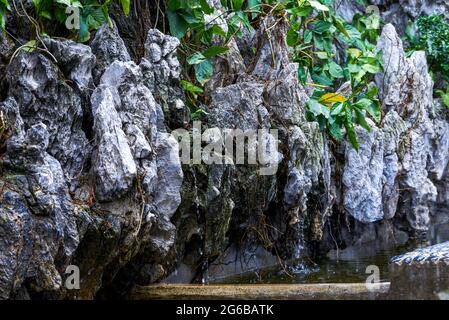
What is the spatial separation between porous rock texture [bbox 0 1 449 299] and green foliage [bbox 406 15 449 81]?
2.78 metres

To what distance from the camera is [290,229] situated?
6590 mm

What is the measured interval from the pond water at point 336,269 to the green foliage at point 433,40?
3475 mm

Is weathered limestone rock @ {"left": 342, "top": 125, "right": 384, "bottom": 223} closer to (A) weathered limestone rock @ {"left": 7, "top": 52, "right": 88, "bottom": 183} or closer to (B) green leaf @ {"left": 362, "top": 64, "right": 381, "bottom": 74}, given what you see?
(B) green leaf @ {"left": 362, "top": 64, "right": 381, "bottom": 74}

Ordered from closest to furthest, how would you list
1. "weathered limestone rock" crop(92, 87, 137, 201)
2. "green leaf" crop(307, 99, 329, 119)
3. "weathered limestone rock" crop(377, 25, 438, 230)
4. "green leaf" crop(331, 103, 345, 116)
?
1. "weathered limestone rock" crop(92, 87, 137, 201)
2. "green leaf" crop(331, 103, 345, 116)
3. "green leaf" crop(307, 99, 329, 119)
4. "weathered limestone rock" crop(377, 25, 438, 230)

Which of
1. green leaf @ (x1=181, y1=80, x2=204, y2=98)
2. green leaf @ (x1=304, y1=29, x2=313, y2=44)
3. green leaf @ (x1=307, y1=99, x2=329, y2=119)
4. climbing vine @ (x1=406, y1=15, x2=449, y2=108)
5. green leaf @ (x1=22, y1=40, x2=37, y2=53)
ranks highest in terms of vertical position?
climbing vine @ (x1=406, y1=15, x2=449, y2=108)

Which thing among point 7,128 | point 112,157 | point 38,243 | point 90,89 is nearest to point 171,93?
point 90,89

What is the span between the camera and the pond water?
6168 mm

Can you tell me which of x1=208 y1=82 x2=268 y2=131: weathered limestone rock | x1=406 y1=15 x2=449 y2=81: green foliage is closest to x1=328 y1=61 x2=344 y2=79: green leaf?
x1=208 y1=82 x2=268 y2=131: weathered limestone rock

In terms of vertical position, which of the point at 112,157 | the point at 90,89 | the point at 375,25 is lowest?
the point at 112,157

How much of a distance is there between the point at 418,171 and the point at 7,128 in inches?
241

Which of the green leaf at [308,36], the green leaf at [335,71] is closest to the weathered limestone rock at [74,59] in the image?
the green leaf at [308,36]

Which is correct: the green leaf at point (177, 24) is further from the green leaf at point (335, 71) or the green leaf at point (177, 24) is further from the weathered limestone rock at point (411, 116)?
the weathered limestone rock at point (411, 116)

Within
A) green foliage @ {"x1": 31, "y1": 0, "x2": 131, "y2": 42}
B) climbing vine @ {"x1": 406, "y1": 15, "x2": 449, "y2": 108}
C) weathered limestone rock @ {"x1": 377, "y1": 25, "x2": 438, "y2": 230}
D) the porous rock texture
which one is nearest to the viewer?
the porous rock texture

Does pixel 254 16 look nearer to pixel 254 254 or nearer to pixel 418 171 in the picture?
pixel 254 254
